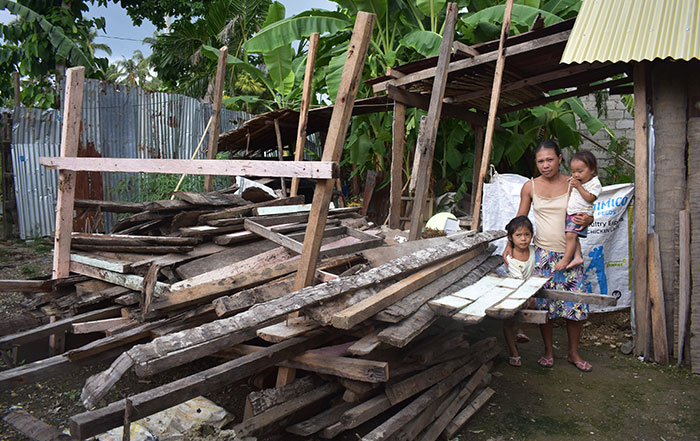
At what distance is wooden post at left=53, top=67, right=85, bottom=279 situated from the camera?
3777mm

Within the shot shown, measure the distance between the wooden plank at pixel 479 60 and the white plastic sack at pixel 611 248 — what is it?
165cm

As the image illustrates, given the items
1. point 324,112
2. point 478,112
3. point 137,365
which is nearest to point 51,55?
point 324,112

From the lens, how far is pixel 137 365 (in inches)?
70.2

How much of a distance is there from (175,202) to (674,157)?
430 centimetres

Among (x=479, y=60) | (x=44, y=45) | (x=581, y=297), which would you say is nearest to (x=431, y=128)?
(x=479, y=60)

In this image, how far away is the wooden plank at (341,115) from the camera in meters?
2.62

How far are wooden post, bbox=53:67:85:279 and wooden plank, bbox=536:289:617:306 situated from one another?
370 cm

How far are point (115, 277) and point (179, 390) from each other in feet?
5.98

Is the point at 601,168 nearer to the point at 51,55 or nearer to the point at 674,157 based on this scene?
the point at 674,157

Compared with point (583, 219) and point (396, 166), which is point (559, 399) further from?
point (396, 166)

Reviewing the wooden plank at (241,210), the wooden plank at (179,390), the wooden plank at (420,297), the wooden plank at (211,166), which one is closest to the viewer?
the wooden plank at (179,390)

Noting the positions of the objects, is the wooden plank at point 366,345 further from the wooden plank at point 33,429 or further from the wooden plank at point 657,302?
the wooden plank at point 657,302

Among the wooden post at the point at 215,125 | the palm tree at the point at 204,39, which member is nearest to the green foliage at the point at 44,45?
the palm tree at the point at 204,39

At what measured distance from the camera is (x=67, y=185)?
12.6ft
